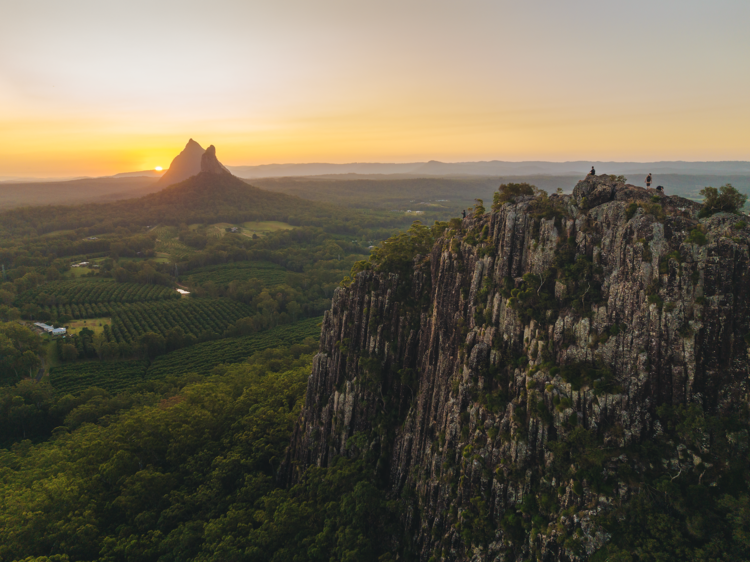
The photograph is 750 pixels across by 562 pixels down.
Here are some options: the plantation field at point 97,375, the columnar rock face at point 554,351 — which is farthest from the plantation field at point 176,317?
the columnar rock face at point 554,351

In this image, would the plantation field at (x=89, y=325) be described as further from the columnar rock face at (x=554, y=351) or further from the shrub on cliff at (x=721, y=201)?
the shrub on cliff at (x=721, y=201)

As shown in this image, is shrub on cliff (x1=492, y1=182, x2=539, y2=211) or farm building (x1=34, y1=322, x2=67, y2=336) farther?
farm building (x1=34, y1=322, x2=67, y2=336)

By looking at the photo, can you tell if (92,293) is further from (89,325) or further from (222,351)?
(222,351)

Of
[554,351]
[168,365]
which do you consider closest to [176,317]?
[168,365]

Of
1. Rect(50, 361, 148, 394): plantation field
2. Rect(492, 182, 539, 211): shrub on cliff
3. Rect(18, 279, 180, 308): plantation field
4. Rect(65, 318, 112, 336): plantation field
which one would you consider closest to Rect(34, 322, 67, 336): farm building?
Rect(65, 318, 112, 336): plantation field

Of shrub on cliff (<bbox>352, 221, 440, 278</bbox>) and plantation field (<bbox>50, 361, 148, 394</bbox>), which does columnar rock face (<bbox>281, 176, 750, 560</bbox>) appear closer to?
shrub on cliff (<bbox>352, 221, 440, 278</bbox>)

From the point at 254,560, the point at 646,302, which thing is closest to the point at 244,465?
the point at 254,560
